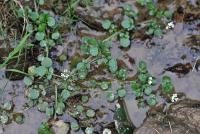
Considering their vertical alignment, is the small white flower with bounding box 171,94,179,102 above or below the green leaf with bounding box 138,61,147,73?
below

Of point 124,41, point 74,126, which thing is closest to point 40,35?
point 124,41

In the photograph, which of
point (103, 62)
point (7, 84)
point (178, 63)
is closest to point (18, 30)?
point (7, 84)

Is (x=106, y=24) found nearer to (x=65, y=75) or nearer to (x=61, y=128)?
(x=65, y=75)

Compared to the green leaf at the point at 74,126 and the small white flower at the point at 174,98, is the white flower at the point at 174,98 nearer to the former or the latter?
the small white flower at the point at 174,98

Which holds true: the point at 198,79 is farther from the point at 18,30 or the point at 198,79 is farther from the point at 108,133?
the point at 18,30

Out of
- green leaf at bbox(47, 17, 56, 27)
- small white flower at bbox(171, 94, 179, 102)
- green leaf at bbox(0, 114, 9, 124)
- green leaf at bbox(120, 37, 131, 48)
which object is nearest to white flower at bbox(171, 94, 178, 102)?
small white flower at bbox(171, 94, 179, 102)

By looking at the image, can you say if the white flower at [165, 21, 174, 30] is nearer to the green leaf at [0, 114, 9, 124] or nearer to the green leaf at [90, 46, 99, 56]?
the green leaf at [90, 46, 99, 56]

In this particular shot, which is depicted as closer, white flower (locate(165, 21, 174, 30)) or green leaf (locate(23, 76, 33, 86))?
green leaf (locate(23, 76, 33, 86))

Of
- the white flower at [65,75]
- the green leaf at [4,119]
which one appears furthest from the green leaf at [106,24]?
the green leaf at [4,119]
